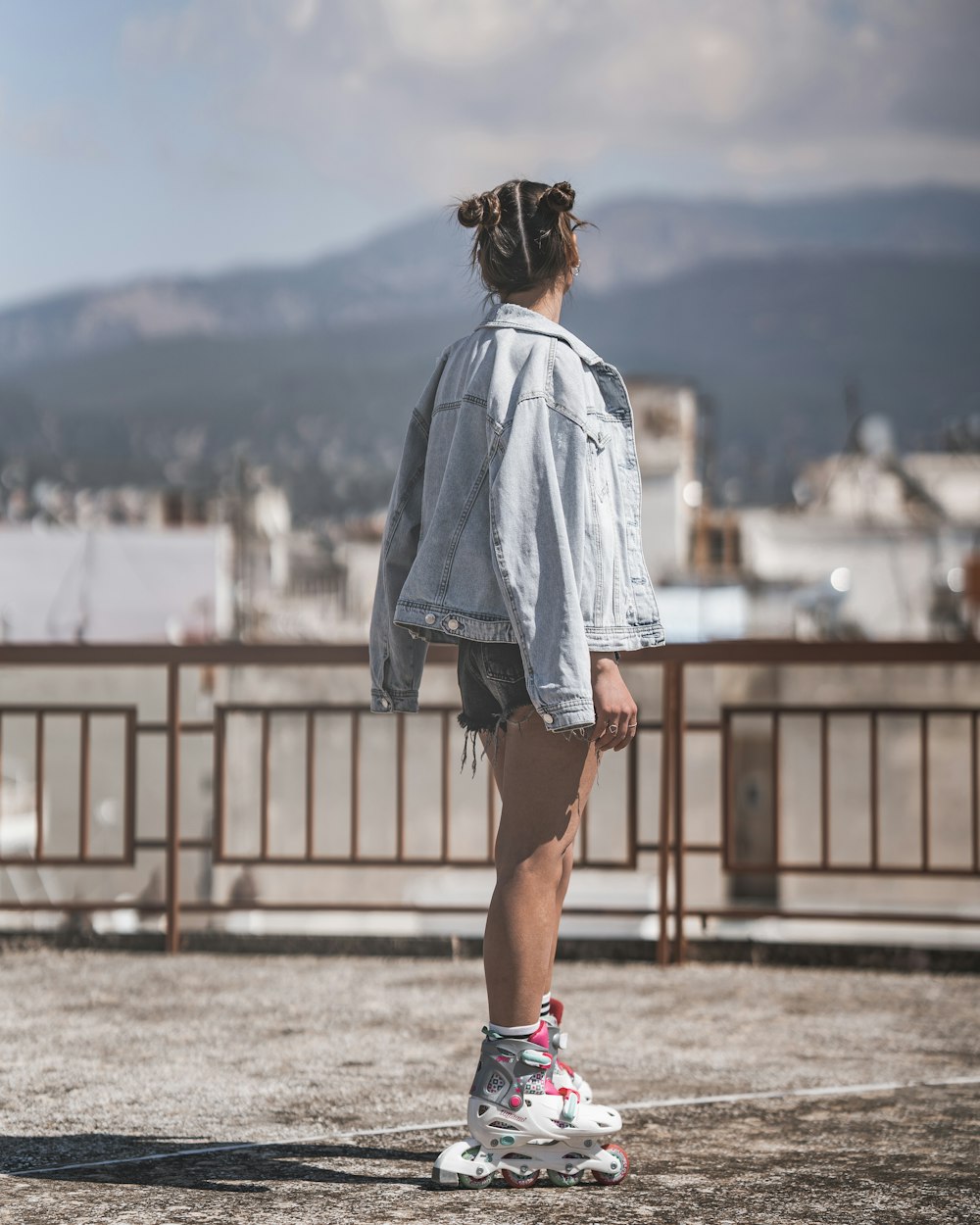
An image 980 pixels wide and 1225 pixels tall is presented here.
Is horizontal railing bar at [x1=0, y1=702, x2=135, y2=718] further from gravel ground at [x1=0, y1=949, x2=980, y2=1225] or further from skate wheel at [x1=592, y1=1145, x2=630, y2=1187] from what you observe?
skate wheel at [x1=592, y1=1145, x2=630, y2=1187]

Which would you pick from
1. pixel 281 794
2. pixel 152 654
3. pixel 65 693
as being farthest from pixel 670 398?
pixel 152 654

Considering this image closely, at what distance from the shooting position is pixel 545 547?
250 cm

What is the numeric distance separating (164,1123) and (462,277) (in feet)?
5.66

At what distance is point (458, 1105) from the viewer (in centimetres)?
321

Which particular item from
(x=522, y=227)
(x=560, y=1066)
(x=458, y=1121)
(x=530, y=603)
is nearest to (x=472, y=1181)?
(x=560, y=1066)

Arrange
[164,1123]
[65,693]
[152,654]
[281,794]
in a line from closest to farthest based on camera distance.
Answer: [164,1123] → [152,654] → [281,794] → [65,693]

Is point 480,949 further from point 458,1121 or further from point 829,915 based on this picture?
point 458,1121

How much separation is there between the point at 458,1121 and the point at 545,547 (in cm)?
125

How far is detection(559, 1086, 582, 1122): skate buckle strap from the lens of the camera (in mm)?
2570

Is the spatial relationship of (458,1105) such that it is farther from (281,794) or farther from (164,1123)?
(281,794)

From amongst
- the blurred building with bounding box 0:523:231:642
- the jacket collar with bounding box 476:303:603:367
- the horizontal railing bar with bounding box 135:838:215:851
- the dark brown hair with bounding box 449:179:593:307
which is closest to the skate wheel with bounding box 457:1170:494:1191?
the jacket collar with bounding box 476:303:603:367

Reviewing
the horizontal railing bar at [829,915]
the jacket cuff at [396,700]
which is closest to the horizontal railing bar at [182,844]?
the horizontal railing bar at [829,915]

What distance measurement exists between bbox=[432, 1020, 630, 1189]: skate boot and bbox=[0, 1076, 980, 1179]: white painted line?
1.39 ft

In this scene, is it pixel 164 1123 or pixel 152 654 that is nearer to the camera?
pixel 164 1123
